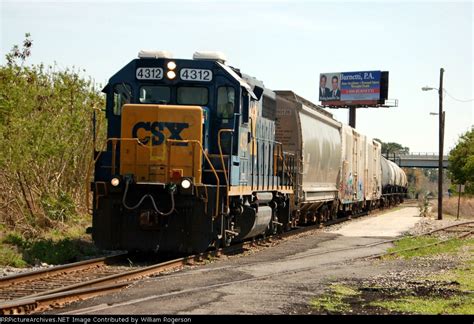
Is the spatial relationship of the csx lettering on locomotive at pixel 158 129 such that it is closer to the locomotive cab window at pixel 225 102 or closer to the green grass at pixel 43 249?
the locomotive cab window at pixel 225 102

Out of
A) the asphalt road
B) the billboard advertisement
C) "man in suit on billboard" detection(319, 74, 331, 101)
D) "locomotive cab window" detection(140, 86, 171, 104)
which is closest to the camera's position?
the asphalt road

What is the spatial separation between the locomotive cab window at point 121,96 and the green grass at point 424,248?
7.02 metres

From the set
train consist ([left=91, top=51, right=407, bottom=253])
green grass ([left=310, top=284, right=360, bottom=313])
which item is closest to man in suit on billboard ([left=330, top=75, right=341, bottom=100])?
train consist ([left=91, top=51, right=407, bottom=253])

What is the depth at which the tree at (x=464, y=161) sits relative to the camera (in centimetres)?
6619

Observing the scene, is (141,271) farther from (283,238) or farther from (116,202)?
(283,238)

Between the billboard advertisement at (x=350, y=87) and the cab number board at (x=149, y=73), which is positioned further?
the billboard advertisement at (x=350, y=87)

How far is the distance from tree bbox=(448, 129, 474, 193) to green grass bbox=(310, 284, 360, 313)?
183 ft

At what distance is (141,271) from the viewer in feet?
40.0

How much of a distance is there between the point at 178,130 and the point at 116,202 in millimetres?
1759

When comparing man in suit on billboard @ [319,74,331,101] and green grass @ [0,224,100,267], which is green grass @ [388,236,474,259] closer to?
green grass @ [0,224,100,267]

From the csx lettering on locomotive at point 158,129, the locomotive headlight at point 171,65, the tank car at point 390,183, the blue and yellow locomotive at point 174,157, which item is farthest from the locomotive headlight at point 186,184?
the tank car at point 390,183

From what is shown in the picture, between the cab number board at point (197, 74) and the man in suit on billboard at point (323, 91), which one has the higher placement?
the man in suit on billboard at point (323, 91)

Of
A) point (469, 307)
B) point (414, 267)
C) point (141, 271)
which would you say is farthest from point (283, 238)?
point (469, 307)

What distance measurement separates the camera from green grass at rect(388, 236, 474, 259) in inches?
696
